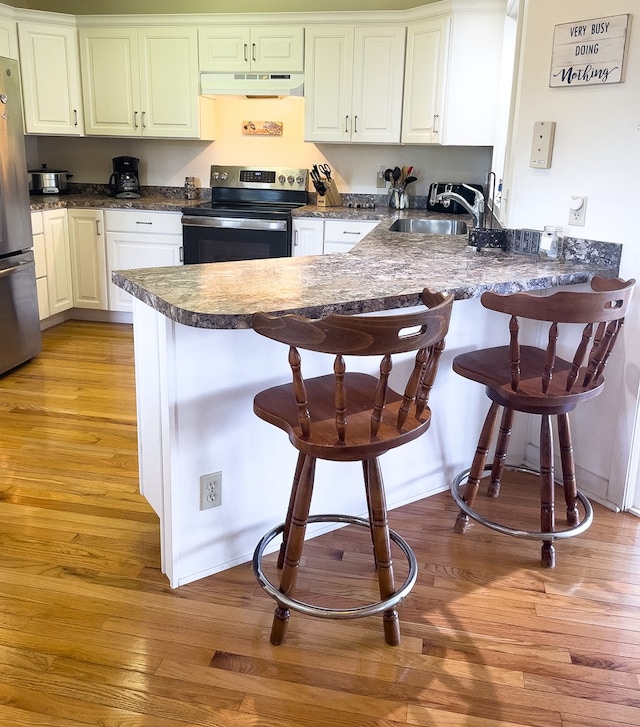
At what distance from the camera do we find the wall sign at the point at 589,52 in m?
2.33

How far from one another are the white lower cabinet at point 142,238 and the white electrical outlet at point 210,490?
3000mm

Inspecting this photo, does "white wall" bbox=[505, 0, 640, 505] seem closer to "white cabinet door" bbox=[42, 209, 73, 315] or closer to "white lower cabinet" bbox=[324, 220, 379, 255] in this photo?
"white lower cabinet" bbox=[324, 220, 379, 255]

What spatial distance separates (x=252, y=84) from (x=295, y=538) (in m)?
3.75

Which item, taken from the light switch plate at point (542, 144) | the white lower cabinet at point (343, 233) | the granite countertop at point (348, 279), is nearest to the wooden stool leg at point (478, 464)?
the granite countertop at point (348, 279)

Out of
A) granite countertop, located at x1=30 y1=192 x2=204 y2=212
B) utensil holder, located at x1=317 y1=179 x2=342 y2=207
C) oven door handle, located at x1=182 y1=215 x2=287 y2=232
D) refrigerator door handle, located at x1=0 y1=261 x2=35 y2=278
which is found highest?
utensil holder, located at x1=317 y1=179 x2=342 y2=207

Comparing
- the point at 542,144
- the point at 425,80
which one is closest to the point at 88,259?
the point at 425,80

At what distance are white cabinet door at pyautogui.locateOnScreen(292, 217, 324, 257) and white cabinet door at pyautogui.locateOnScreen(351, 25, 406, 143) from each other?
2.22 ft

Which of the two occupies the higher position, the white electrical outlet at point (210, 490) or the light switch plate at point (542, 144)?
the light switch plate at point (542, 144)

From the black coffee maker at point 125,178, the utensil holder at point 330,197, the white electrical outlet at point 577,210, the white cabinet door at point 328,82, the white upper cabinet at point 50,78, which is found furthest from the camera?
the black coffee maker at point 125,178

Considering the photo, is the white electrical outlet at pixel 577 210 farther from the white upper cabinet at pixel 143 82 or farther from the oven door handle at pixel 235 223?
the white upper cabinet at pixel 143 82

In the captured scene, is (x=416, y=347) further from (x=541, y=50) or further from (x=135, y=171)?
(x=135, y=171)

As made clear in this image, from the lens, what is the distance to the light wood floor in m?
1.61

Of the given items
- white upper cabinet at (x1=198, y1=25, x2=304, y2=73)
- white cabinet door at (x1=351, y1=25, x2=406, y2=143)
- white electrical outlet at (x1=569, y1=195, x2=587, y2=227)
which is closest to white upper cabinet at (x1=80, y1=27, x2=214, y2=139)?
white upper cabinet at (x1=198, y1=25, x2=304, y2=73)

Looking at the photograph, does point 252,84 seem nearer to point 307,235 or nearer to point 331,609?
point 307,235
